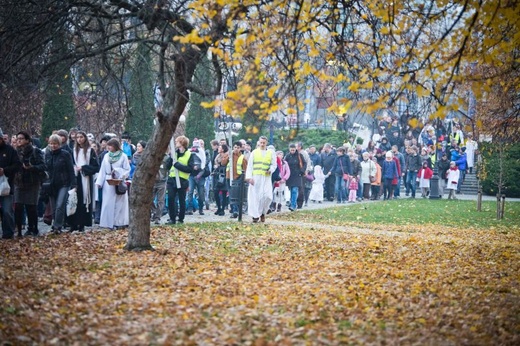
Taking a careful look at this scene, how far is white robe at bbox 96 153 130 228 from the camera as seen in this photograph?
17875mm

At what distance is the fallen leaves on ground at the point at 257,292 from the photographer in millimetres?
7711

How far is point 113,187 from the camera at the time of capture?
59.4 ft

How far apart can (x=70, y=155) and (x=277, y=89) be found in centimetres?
744

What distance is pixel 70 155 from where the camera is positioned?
1631 centimetres

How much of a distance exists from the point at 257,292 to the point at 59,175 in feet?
25.0

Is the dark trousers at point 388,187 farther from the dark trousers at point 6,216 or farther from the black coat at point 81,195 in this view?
the dark trousers at point 6,216

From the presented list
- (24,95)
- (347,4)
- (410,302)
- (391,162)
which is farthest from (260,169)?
(391,162)

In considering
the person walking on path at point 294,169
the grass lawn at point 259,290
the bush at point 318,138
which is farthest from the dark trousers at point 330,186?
the grass lawn at point 259,290

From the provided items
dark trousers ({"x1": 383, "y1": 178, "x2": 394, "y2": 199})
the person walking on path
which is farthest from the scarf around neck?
dark trousers ({"x1": 383, "y1": 178, "x2": 394, "y2": 199})

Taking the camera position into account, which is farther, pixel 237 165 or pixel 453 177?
pixel 453 177

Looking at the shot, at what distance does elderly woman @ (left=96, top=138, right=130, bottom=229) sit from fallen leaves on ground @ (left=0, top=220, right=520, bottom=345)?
2434 mm

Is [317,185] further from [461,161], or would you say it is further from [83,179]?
[83,179]

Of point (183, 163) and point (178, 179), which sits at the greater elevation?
point (183, 163)

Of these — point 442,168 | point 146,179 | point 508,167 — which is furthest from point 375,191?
point 146,179
